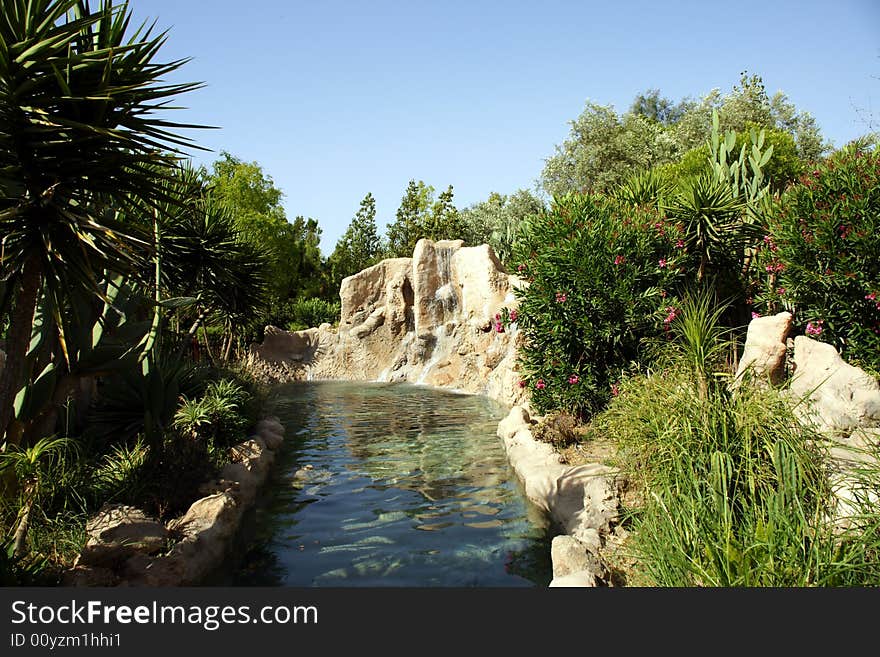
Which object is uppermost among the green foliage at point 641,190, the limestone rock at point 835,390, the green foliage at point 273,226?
the green foliage at point 273,226

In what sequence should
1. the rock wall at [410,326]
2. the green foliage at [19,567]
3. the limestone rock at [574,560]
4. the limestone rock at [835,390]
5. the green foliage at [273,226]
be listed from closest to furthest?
the green foliage at [19,567], the limestone rock at [574,560], the limestone rock at [835,390], the rock wall at [410,326], the green foliage at [273,226]

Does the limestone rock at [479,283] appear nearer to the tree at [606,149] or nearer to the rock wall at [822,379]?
the tree at [606,149]

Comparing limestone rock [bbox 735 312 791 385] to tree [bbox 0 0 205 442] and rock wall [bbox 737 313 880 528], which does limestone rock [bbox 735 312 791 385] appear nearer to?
rock wall [bbox 737 313 880 528]

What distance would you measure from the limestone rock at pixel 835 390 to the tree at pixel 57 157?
7.32m

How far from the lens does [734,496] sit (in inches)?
190

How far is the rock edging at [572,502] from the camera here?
5.44 metres

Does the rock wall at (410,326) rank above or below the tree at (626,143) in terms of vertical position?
below

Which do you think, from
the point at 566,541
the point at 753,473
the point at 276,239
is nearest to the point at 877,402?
the point at 753,473

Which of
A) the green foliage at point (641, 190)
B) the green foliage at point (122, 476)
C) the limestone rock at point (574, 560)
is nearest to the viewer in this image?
the limestone rock at point (574, 560)

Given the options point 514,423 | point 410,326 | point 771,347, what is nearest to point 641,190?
point 514,423

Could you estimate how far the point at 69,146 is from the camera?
18.7ft

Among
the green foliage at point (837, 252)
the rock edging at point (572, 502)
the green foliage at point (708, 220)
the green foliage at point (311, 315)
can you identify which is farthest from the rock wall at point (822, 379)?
the green foliage at point (311, 315)

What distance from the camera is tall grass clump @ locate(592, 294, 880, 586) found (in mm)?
4074

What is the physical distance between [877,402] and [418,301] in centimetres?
2073
